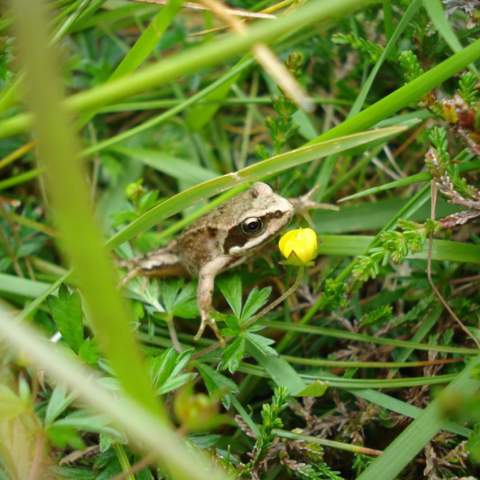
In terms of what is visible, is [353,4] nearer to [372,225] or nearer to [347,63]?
[372,225]

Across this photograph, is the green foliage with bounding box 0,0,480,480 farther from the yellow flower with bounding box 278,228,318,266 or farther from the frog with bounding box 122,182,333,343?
the yellow flower with bounding box 278,228,318,266

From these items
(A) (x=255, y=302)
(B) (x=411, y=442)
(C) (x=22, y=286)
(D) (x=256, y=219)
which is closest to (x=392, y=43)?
(D) (x=256, y=219)

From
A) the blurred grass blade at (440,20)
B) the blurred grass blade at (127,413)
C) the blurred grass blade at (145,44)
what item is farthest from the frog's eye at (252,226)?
the blurred grass blade at (127,413)

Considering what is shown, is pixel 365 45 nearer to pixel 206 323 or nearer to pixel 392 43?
A: pixel 392 43

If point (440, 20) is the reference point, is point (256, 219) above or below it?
below

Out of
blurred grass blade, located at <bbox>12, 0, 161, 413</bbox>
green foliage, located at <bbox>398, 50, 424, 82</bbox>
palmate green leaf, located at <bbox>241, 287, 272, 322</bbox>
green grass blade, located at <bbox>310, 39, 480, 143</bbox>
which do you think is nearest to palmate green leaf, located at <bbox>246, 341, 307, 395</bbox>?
palmate green leaf, located at <bbox>241, 287, 272, 322</bbox>

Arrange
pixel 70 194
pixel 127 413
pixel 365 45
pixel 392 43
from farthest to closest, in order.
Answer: pixel 365 45, pixel 392 43, pixel 127 413, pixel 70 194

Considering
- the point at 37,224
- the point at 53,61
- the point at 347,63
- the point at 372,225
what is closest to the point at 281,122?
the point at 372,225
